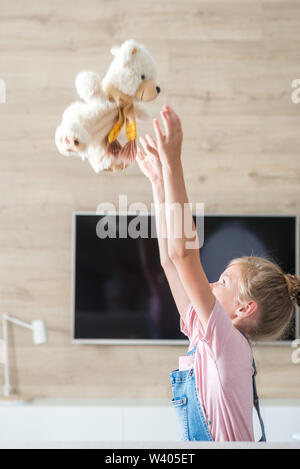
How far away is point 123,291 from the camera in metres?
2.99

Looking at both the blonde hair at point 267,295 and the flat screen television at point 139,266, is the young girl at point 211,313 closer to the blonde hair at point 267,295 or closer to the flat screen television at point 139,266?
the blonde hair at point 267,295

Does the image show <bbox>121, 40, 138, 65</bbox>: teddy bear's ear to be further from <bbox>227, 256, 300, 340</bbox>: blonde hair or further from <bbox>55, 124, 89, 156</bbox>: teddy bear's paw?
<bbox>227, 256, 300, 340</bbox>: blonde hair

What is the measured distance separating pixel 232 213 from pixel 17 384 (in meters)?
1.49

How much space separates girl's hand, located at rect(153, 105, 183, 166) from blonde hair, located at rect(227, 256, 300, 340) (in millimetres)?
431

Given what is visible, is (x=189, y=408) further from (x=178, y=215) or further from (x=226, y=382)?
(x=178, y=215)

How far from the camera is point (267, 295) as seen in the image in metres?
1.19

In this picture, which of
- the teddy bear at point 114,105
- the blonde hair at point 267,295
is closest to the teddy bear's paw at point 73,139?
the teddy bear at point 114,105

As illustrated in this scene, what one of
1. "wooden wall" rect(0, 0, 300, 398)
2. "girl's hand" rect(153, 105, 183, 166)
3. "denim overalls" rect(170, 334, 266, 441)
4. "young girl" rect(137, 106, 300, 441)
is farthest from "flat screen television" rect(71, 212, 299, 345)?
"girl's hand" rect(153, 105, 183, 166)

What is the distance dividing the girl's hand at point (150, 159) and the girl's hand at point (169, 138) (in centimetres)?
23

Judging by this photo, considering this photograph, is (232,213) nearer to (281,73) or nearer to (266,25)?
(281,73)

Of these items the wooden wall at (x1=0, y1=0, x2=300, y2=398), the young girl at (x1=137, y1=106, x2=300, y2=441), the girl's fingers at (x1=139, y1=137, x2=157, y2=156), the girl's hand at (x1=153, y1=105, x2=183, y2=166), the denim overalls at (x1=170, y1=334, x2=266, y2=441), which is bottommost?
the denim overalls at (x1=170, y1=334, x2=266, y2=441)

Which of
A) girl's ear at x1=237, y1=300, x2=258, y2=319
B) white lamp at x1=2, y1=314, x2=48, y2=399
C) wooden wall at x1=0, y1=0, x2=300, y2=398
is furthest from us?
wooden wall at x1=0, y1=0, x2=300, y2=398

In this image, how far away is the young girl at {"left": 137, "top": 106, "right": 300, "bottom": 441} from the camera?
0.88m

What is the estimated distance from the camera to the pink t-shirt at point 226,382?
39.2 inches
